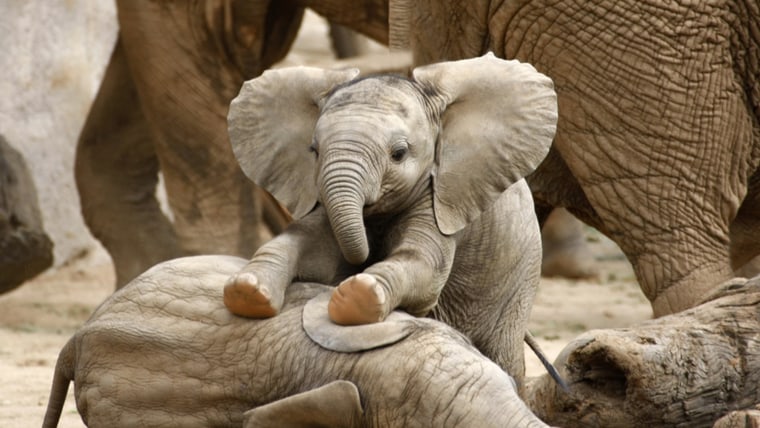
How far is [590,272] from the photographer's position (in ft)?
25.4

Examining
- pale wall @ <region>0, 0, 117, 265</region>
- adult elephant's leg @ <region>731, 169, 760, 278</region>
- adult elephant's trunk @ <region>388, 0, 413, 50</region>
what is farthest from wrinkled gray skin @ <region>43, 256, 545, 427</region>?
pale wall @ <region>0, 0, 117, 265</region>

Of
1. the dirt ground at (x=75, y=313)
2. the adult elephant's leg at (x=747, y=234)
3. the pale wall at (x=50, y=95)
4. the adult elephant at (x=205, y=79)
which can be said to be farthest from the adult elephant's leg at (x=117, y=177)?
the adult elephant's leg at (x=747, y=234)

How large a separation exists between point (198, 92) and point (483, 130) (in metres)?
3.10

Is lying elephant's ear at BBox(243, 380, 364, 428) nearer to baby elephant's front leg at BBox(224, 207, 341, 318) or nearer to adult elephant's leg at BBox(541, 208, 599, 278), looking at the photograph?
baby elephant's front leg at BBox(224, 207, 341, 318)

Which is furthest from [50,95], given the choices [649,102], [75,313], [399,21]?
[649,102]

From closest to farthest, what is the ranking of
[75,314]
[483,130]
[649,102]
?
[483,130] < [649,102] < [75,314]

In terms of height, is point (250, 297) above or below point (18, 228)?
above

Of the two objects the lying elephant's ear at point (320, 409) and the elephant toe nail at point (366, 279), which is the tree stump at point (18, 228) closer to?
the lying elephant's ear at point (320, 409)

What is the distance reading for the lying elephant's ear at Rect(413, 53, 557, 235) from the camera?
9.84 ft

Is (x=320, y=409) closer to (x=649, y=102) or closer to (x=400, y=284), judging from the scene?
(x=400, y=284)

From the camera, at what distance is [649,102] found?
13.8 ft

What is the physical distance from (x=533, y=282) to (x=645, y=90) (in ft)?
3.60

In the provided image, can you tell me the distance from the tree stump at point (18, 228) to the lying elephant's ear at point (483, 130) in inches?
127

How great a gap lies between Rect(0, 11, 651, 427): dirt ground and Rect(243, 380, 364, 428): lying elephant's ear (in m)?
1.12
